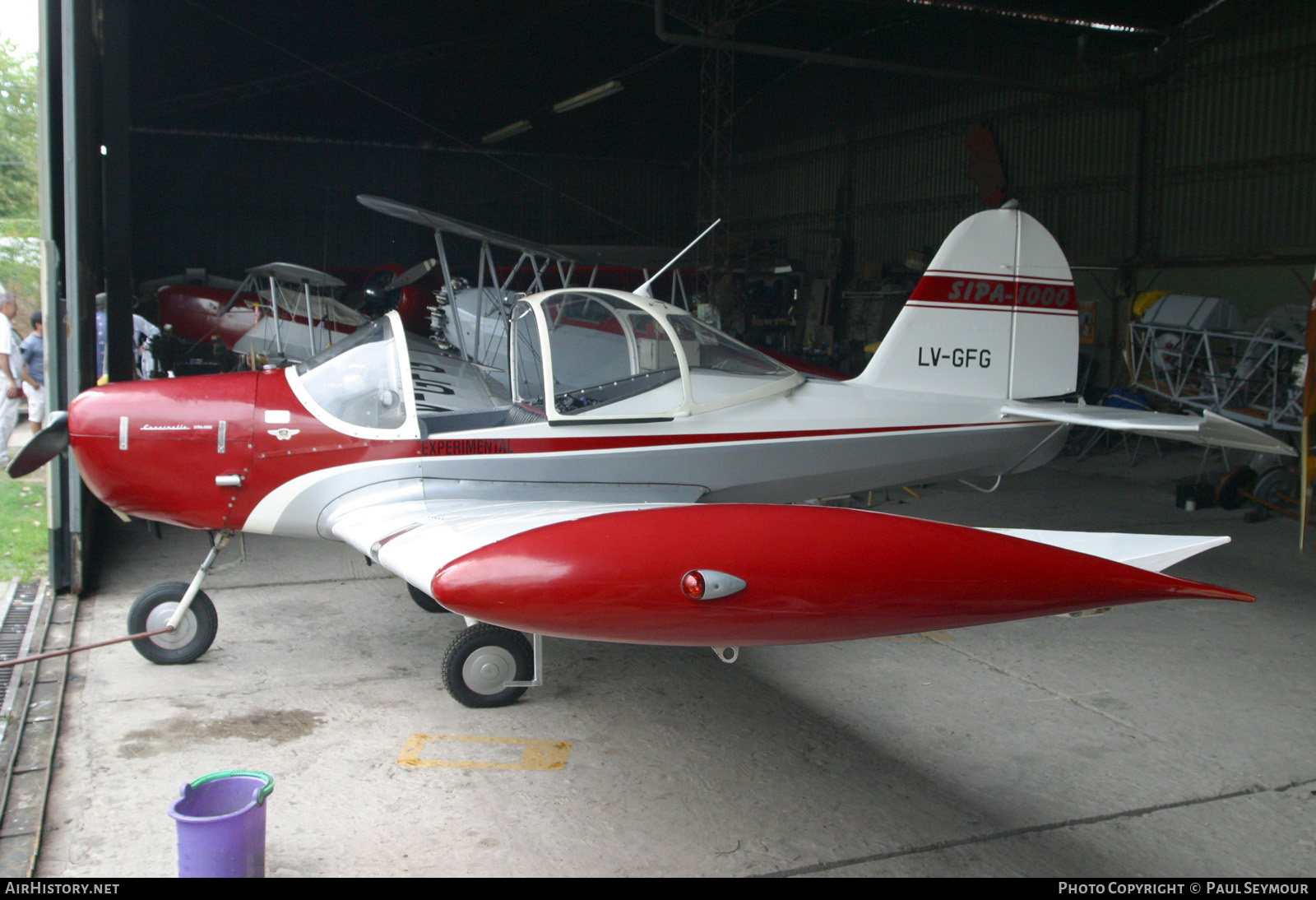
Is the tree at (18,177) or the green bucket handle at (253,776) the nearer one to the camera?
the green bucket handle at (253,776)

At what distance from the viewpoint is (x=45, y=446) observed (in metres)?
4.19

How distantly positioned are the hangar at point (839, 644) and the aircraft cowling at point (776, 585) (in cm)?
18

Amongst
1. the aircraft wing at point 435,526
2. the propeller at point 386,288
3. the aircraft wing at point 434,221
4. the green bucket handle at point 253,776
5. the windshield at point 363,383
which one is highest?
the aircraft wing at point 434,221

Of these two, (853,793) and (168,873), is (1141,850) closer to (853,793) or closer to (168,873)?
(853,793)

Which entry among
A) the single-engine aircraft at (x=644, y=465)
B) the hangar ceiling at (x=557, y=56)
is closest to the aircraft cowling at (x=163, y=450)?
the single-engine aircraft at (x=644, y=465)

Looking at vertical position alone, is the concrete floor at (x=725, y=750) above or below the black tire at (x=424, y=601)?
below

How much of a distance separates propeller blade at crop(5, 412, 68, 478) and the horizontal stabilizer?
378 centimetres

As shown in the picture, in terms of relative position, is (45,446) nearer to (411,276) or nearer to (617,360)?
(617,360)

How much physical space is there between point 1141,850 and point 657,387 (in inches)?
110

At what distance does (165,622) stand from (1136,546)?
155 inches

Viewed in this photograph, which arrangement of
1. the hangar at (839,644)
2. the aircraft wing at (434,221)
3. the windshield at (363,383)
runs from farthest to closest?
1. the aircraft wing at (434,221)
2. the windshield at (363,383)
3. the hangar at (839,644)

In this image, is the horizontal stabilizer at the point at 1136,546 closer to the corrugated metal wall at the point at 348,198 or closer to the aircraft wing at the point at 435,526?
the aircraft wing at the point at 435,526

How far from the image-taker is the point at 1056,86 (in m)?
15.2

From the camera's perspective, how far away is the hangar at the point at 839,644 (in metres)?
3.03
